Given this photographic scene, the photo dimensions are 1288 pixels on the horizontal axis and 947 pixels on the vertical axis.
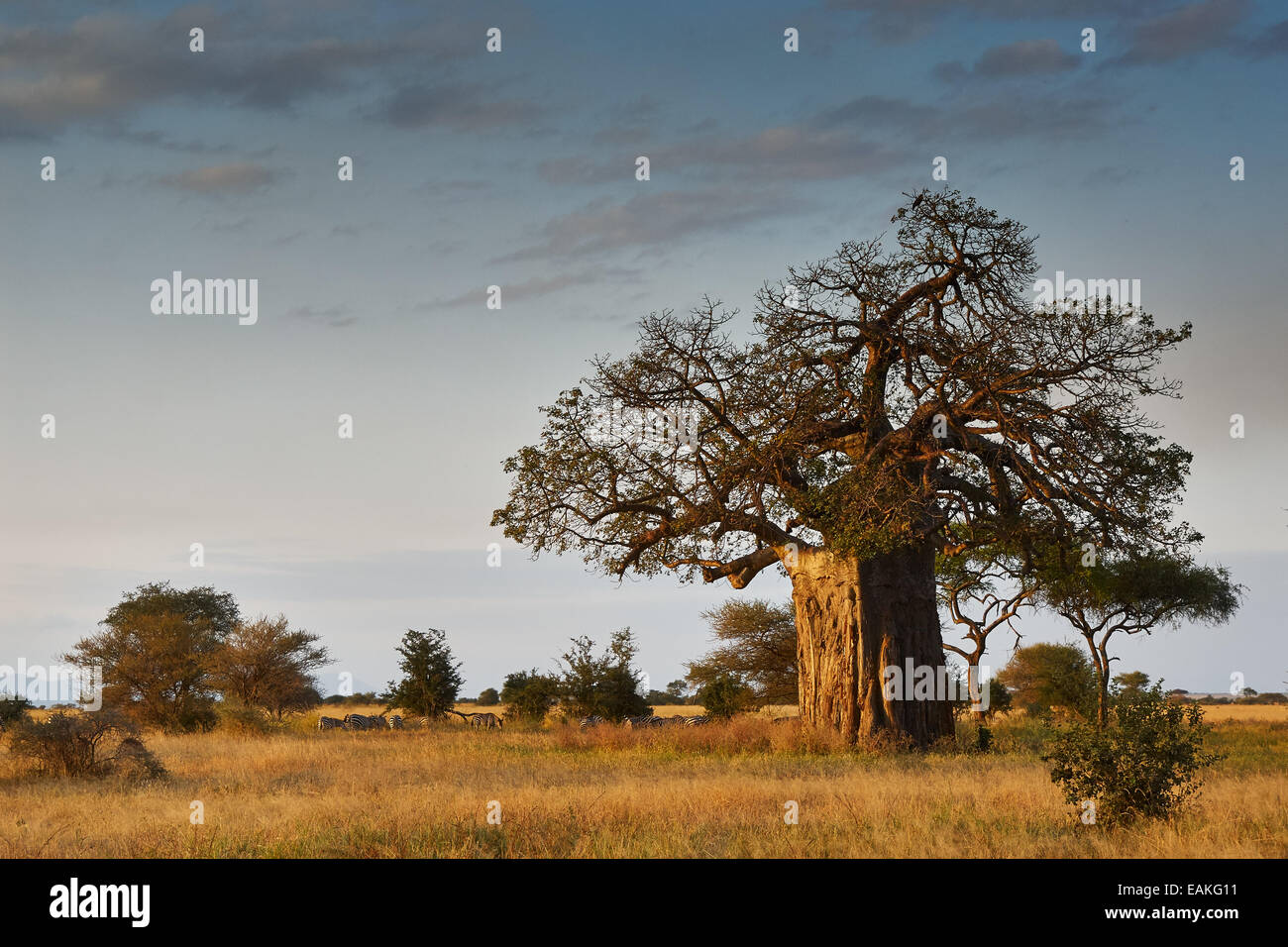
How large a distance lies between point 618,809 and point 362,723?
25.3m

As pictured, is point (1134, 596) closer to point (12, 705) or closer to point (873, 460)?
point (873, 460)

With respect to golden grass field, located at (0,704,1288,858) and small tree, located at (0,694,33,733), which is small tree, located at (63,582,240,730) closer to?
small tree, located at (0,694,33,733)

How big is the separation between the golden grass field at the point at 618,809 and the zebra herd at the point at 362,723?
44.0 feet

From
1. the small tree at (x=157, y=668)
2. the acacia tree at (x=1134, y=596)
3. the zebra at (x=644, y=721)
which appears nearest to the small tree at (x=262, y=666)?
the small tree at (x=157, y=668)

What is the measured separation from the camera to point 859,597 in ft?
74.5

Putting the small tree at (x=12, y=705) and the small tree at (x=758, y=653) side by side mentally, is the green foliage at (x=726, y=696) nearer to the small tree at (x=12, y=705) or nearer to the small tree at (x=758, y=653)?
the small tree at (x=758, y=653)

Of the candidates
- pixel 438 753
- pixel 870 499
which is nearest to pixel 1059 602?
pixel 870 499

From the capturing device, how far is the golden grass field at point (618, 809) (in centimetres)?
1030

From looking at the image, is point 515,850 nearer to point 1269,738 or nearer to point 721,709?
point 1269,738

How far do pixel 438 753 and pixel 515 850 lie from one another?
43.7ft

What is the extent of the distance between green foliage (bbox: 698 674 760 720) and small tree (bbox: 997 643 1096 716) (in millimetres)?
10459

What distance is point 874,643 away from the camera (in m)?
22.8

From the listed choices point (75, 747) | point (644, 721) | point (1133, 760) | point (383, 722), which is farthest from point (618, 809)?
point (383, 722)
